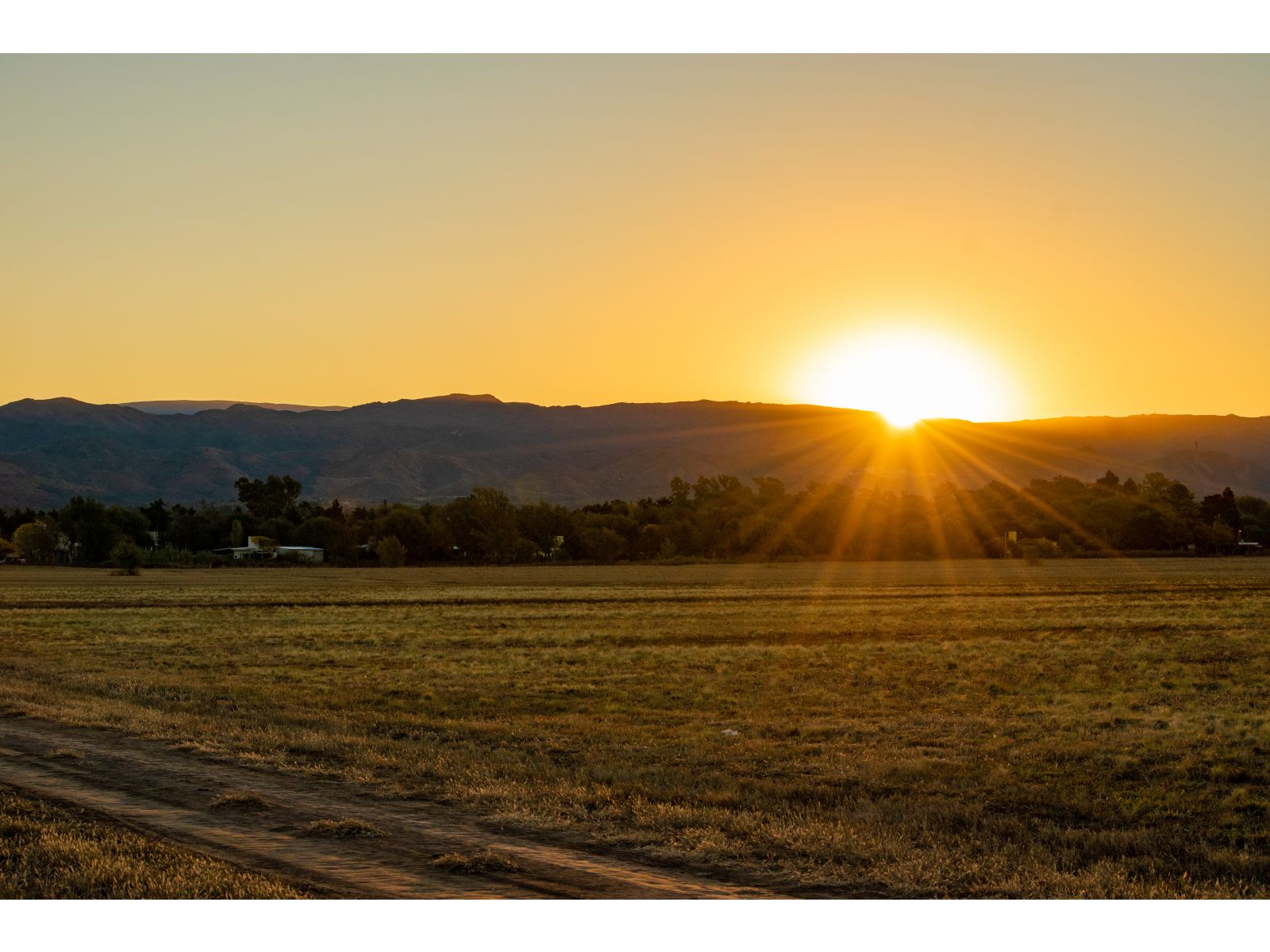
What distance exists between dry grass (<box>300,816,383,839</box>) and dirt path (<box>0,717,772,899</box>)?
5.1 inches

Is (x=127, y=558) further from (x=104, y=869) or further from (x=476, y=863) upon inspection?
(x=476, y=863)

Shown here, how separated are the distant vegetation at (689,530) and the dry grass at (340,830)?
120059 mm

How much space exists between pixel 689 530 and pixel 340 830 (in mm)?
137732

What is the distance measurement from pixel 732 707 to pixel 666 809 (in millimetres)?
9492

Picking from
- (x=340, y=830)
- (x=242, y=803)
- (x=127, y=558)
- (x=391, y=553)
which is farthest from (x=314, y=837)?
(x=391, y=553)

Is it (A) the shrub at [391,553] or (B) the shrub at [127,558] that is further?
(A) the shrub at [391,553]

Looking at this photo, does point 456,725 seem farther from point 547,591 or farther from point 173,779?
point 547,591

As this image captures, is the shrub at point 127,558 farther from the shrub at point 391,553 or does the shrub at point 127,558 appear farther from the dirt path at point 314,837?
the dirt path at point 314,837

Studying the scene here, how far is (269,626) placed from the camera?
44.0 metres

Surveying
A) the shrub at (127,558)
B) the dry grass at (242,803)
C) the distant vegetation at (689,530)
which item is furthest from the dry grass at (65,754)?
the distant vegetation at (689,530)

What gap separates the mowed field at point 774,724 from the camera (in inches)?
432

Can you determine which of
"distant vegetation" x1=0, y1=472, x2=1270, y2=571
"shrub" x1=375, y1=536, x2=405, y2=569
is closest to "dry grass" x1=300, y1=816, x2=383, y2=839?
"shrub" x1=375, y1=536, x2=405, y2=569

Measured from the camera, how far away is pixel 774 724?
1930cm

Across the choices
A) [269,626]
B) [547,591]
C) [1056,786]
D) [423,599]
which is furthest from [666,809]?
[547,591]
